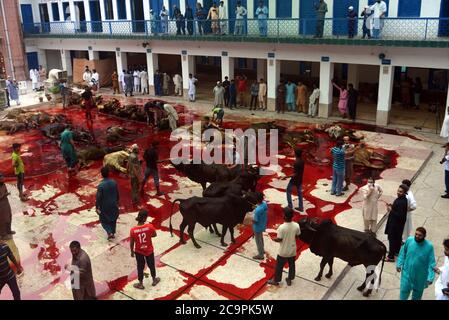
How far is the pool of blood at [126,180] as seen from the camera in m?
8.19

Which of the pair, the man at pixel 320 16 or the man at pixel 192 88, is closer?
the man at pixel 320 16

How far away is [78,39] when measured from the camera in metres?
29.9

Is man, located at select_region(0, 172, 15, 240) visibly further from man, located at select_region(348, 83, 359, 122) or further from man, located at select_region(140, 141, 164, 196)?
man, located at select_region(348, 83, 359, 122)

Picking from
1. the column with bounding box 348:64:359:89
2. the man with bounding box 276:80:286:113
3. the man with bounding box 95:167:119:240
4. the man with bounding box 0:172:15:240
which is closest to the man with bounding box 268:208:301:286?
the man with bounding box 95:167:119:240

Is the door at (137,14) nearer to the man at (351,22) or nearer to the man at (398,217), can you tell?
the man at (351,22)

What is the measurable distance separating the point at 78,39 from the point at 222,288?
26.4m

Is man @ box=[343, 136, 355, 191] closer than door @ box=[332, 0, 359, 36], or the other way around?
man @ box=[343, 136, 355, 191]

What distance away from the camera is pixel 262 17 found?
2098 centimetres

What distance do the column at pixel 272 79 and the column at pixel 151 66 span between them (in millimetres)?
8119

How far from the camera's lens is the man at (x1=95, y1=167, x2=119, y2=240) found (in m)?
9.12

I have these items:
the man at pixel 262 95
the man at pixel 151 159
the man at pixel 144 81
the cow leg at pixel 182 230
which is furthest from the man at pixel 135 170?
the man at pixel 144 81

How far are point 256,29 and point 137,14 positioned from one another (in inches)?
374

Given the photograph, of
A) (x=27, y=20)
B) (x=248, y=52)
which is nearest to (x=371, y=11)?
(x=248, y=52)

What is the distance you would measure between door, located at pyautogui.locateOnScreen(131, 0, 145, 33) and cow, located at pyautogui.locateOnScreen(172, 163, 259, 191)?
60.0ft
